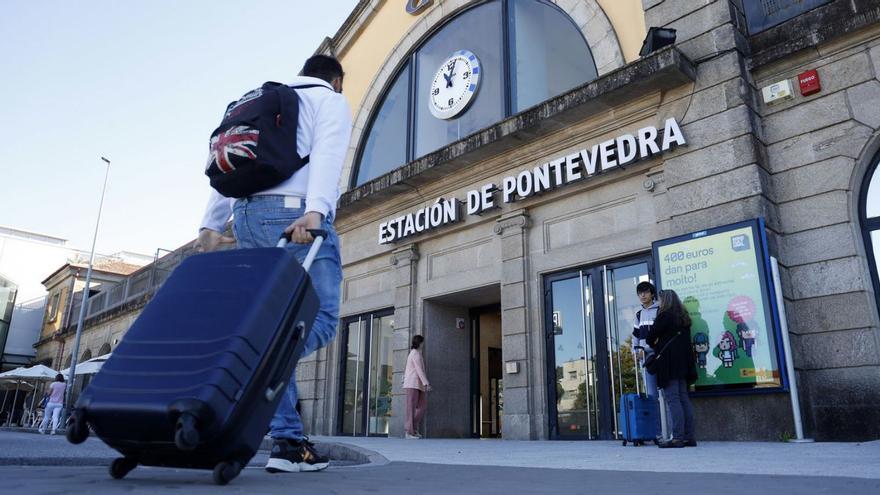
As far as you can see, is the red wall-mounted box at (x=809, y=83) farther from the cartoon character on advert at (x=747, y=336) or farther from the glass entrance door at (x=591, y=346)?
the cartoon character on advert at (x=747, y=336)

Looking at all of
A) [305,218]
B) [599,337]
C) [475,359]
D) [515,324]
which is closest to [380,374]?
[475,359]

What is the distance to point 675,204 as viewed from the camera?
25.6ft

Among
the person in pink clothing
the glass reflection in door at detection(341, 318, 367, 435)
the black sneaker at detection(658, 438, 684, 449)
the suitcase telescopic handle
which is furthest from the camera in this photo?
the glass reflection in door at detection(341, 318, 367, 435)

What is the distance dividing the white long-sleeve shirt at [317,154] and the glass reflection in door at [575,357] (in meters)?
6.29

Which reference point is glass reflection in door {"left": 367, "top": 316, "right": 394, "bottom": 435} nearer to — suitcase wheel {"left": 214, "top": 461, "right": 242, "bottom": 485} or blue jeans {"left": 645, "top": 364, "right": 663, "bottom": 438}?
blue jeans {"left": 645, "top": 364, "right": 663, "bottom": 438}

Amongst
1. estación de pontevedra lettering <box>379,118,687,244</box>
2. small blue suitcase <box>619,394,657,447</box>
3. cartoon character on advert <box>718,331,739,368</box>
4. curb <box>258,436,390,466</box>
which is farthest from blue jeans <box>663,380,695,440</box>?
estación de pontevedra lettering <box>379,118,687,244</box>

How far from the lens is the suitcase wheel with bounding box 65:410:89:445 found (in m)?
1.98

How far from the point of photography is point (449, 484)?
2232 mm

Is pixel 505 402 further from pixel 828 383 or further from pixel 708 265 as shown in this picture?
pixel 828 383

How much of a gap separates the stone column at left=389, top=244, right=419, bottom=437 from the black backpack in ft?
27.5

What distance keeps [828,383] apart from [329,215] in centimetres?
603

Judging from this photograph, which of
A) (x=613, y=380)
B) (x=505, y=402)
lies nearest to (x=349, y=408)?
(x=505, y=402)

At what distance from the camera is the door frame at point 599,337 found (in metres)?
8.12

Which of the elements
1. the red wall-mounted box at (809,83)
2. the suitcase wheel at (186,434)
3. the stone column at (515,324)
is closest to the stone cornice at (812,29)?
the red wall-mounted box at (809,83)
